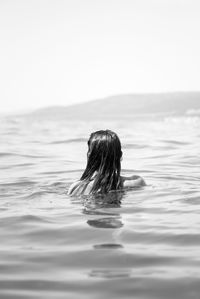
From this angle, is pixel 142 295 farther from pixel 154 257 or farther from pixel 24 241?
pixel 24 241

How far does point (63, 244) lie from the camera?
14.3 ft

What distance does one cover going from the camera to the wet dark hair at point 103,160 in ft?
20.1

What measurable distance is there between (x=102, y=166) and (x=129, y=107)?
1205 inches

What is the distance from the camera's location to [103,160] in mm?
6160

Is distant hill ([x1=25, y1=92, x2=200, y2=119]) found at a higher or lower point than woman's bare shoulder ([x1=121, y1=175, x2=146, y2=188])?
higher

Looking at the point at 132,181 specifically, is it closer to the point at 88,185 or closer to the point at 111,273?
the point at 88,185

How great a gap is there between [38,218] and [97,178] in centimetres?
115

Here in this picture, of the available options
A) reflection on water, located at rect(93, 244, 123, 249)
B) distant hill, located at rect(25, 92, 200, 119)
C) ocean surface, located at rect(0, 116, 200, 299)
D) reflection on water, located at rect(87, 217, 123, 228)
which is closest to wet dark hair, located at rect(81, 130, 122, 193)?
ocean surface, located at rect(0, 116, 200, 299)

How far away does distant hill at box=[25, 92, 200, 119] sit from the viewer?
33.1m

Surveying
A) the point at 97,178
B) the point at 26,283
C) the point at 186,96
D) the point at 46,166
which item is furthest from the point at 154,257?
the point at 186,96

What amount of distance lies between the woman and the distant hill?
24692mm

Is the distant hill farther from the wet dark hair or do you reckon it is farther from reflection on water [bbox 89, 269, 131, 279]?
reflection on water [bbox 89, 269, 131, 279]

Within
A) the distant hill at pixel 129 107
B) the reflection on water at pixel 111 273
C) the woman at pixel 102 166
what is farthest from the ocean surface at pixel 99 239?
the distant hill at pixel 129 107

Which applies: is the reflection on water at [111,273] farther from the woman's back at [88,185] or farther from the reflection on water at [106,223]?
the woman's back at [88,185]
